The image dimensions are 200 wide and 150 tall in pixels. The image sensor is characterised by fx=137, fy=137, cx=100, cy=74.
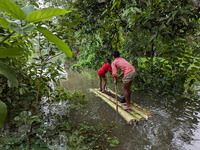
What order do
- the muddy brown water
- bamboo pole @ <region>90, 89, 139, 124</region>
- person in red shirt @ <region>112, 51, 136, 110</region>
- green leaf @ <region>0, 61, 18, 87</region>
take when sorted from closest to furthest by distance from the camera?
green leaf @ <region>0, 61, 18, 87</region> → the muddy brown water → bamboo pole @ <region>90, 89, 139, 124</region> → person in red shirt @ <region>112, 51, 136, 110</region>

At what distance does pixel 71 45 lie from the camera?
105 inches

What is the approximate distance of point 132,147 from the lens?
3006 mm

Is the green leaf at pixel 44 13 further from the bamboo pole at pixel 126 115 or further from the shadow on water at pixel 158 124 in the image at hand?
the bamboo pole at pixel 126 115

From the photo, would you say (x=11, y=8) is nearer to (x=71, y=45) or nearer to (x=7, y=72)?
(x=7, y=72)

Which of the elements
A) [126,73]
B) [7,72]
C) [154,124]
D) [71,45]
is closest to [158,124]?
[154,124]

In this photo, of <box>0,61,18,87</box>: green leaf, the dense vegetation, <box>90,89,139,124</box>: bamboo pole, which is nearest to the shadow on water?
<box>90,89,139,124</box>: bamboo pole

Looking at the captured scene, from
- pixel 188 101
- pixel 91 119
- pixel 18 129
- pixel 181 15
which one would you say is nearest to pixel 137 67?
pixel 188 101

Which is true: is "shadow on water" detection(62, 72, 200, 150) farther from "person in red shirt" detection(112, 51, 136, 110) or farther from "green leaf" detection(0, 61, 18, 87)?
"green leaf" detection(0, 61, 18, 87)

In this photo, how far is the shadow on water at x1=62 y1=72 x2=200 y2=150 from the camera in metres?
3.07

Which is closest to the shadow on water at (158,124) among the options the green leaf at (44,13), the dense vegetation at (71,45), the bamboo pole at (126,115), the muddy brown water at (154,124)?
the muddy brown water at (154,124)

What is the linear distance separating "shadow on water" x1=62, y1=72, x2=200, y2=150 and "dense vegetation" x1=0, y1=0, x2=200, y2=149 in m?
0.43

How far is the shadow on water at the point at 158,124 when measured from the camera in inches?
121

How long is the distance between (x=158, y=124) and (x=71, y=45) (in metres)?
3.15

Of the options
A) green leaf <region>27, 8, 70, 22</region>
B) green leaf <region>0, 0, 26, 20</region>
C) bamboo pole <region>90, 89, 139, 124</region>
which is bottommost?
bamboo pole <region>90, 89, 139, 124</region>
